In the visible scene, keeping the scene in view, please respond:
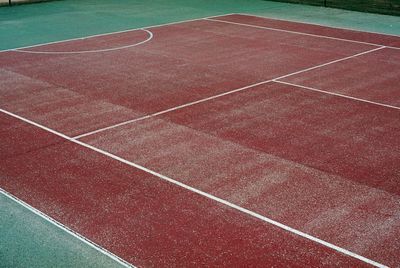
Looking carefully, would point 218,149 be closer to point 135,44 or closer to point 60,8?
point 135,44

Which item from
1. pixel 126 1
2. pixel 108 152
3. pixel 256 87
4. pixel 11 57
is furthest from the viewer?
pixel 126 1

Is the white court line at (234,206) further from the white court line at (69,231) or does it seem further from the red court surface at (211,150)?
the white court line at (69,231)

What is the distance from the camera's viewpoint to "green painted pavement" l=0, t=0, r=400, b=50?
52.6ft

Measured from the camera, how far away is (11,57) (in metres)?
13.2

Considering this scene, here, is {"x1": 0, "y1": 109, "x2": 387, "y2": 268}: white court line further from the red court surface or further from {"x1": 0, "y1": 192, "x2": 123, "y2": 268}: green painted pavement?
{"x1": 0, "y1": 192, "x2": 123, "y2": 268}: green painted pavement

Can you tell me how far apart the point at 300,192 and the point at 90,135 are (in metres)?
3.35

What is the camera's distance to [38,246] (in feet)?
19.5

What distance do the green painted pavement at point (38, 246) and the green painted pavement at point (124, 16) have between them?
8.69 metres

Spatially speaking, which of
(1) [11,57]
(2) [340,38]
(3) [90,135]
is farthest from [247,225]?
(2) [340,38]

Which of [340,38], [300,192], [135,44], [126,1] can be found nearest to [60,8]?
[126,1]

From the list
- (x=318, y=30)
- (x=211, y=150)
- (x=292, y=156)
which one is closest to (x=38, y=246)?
(x=211, y=150)

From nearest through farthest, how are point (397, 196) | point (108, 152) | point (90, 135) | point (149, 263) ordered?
point (149, 263) < point (397, 196) < point (108, 152) < point (90, 135)

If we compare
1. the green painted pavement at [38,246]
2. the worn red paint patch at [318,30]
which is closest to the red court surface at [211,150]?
the green painted pavement at [38,246]

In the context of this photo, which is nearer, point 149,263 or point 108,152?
point 149,263
